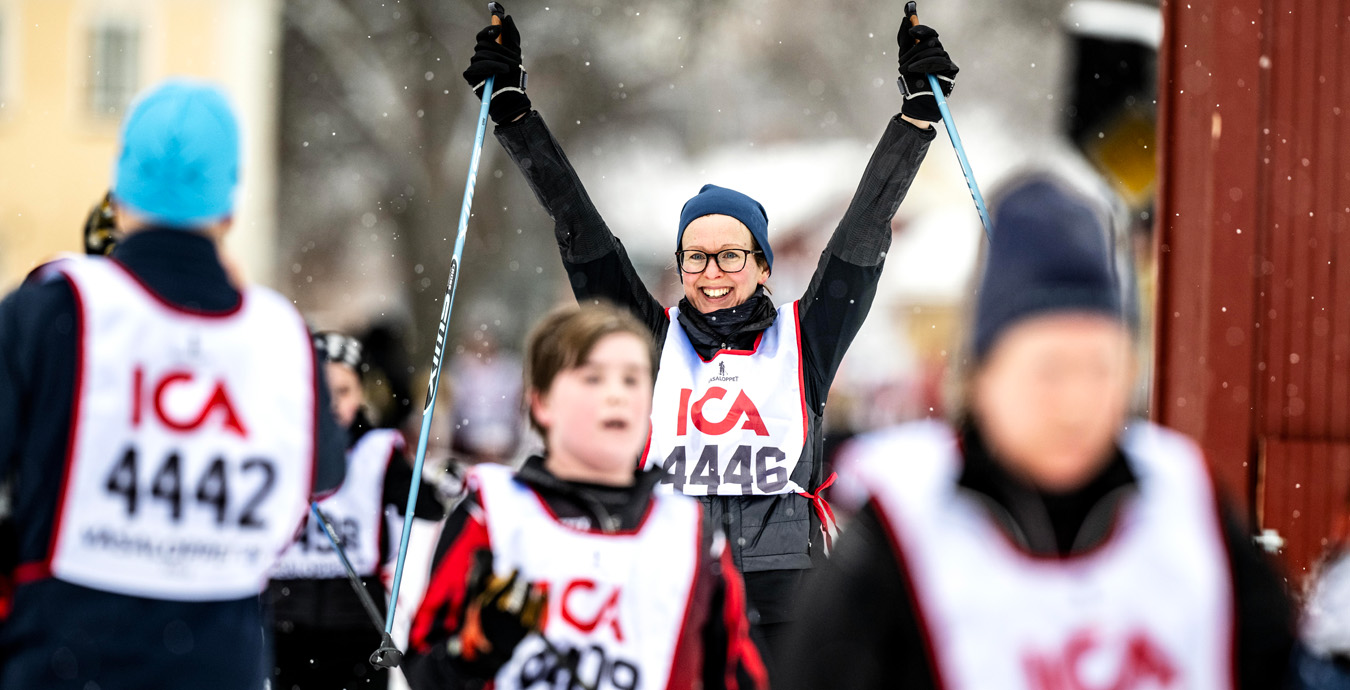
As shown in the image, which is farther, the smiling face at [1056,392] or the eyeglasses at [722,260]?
the eyeglasses at [722,260]

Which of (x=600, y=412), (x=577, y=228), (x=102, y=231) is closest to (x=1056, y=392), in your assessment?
(x=600, y=412)

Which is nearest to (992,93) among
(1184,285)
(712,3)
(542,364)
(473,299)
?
(712,3)

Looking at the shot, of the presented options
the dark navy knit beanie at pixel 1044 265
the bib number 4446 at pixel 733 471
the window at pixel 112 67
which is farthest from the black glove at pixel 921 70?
the window at pixel 112 67

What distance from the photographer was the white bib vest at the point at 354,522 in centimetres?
457

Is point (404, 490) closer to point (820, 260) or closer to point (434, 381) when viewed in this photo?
point (434, 381)

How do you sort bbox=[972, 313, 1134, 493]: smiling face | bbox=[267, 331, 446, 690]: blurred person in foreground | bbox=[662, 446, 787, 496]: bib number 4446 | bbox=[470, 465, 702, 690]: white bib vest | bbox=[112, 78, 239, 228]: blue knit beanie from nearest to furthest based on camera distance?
bbox=[972, 313, 1134, 493]: smiling face < bbox=[470, 465, 702, 690]: white bib vest < bbox=[112, 78, 239, 228]: blue knit beanie < bbox=[662, 446, 787, 496]: bib number 4446 < bbox=[267, 331, 446, 690]: blurred person in foreground

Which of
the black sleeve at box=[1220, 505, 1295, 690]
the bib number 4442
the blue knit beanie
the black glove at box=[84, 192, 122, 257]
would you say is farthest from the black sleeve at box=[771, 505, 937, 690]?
the black glove at box=[84, 192, 122, 257]

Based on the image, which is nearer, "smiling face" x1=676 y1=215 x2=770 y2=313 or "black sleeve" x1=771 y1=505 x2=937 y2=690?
"black sleeve" x1=771 y1=505 x2=937 y2=690

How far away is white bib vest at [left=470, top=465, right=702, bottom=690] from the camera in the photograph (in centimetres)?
218

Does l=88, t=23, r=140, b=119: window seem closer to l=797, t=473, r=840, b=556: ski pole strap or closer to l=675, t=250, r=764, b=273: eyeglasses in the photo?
l=675, t=250, r=764, b=273: eyeglasses

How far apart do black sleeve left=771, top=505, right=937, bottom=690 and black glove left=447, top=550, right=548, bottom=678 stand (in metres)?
0.68

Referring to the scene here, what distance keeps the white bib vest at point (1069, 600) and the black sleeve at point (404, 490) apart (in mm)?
3395

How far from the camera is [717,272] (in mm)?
3990

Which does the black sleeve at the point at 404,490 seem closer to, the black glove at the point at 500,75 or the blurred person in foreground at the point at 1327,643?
the black glove at the point at 500,75
